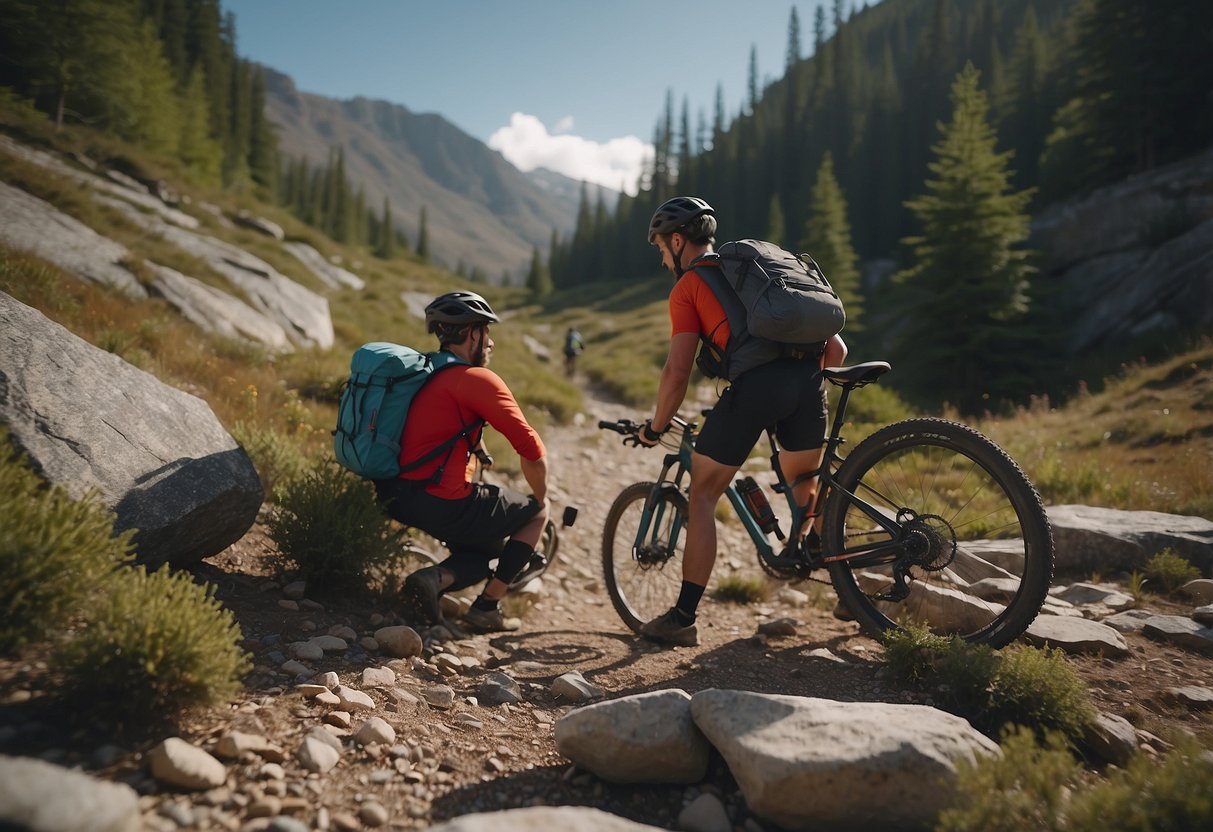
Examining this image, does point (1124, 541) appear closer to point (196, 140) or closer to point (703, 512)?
point (703, 512)

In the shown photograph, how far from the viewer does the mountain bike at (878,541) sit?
10.6ft

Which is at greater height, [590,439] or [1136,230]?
[1136,230]

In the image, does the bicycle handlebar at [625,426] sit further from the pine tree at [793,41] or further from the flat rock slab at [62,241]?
the pine tree at [793,41]

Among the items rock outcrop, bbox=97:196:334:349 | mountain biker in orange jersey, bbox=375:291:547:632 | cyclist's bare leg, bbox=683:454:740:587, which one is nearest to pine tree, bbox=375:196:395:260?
rock outcrop, bbox=97:196:334:349

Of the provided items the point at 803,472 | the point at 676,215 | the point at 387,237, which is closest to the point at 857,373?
the point at 803,472

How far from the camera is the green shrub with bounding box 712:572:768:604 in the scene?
5473 millimetres

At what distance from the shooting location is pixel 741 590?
5488mm

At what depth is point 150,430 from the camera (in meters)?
3.64

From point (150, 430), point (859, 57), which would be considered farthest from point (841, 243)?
point (859, 57)

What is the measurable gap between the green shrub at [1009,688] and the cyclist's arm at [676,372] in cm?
193

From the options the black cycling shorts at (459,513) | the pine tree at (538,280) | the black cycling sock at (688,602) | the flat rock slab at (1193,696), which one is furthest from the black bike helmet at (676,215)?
the pine tree at (538,280)

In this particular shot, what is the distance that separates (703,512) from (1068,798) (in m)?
2.24

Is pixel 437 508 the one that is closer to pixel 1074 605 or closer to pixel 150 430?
pixel 150 430

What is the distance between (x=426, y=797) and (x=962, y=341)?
2194 cm
